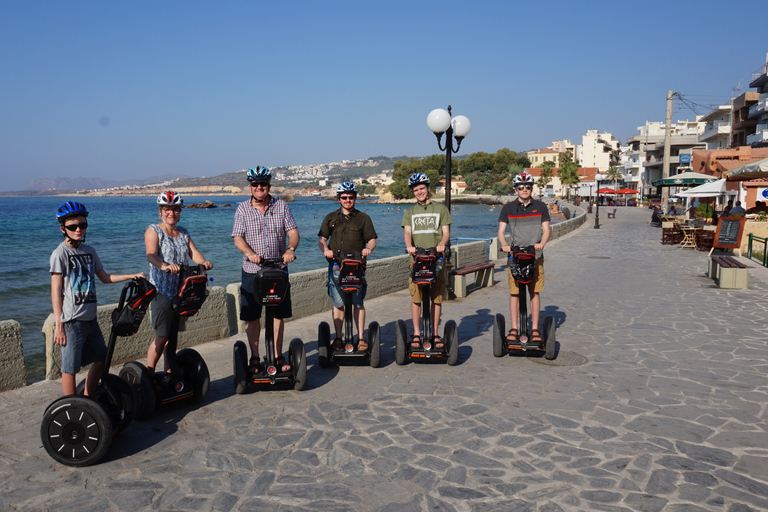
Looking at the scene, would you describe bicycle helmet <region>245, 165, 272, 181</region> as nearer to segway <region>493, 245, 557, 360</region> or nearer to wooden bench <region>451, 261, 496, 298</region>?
segway <region>493, 245, 557, 360</region>

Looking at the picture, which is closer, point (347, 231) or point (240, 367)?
point (240, 367)

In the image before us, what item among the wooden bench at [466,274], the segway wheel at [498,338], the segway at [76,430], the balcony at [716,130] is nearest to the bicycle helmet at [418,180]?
the segway wheel at [498,338]

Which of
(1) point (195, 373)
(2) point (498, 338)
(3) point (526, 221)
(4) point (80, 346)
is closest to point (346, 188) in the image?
(3) point (526, 221)

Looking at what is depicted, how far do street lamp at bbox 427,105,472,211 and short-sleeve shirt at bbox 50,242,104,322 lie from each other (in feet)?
21.5

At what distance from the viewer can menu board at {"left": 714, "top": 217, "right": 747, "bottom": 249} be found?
1548 centimetres

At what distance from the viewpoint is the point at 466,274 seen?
10.7 m

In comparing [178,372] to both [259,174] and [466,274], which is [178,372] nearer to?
[259,174]

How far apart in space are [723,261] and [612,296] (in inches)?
112

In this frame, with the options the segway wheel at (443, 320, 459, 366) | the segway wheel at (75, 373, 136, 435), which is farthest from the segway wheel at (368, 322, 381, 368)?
the segway wheel at (75, 373, 136, 435)

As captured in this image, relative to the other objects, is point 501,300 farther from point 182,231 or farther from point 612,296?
point 182,231

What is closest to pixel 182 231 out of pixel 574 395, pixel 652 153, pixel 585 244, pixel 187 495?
pixel 187 495

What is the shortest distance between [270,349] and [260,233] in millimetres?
1060

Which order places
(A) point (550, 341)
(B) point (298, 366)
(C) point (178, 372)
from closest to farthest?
(C) point (178, 372) → (B) point (298, 366) → (A) point (550, 341)

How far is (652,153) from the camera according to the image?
9150cm
